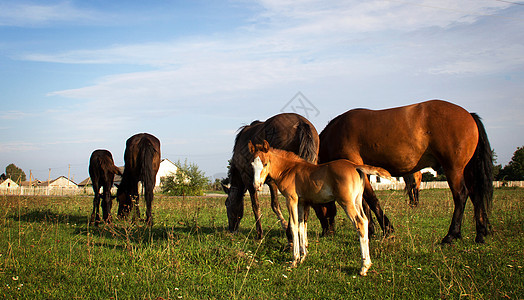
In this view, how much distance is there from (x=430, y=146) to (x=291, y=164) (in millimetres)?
3030

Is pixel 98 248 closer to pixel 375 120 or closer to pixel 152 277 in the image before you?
pixel 152 277

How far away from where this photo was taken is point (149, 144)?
1084 cm

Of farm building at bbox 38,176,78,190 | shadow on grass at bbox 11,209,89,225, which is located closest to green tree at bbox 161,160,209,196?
farm building at bbox 38,176,78,190

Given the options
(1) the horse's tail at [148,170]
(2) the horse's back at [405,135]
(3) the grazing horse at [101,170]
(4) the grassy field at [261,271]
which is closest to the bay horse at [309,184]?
(4) the grassy field at [261,271]

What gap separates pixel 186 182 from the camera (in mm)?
44125

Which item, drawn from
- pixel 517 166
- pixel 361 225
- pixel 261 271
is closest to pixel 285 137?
pixel 361 225

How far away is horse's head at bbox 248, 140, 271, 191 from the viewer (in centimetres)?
559

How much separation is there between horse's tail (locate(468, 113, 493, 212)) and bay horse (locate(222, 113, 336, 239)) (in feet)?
9.72

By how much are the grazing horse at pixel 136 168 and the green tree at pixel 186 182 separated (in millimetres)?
32584

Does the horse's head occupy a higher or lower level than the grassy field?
higher

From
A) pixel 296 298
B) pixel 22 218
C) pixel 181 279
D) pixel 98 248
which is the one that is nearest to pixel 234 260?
pixel 181 279

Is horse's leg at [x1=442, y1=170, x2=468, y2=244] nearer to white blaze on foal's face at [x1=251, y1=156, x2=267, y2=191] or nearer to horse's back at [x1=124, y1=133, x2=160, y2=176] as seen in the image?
white blaze on foal's face at [x1=251, y1=156, x2=267, y2=191]

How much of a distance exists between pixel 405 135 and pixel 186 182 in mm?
38627

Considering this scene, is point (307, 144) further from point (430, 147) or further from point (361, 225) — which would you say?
point (430, 147)
